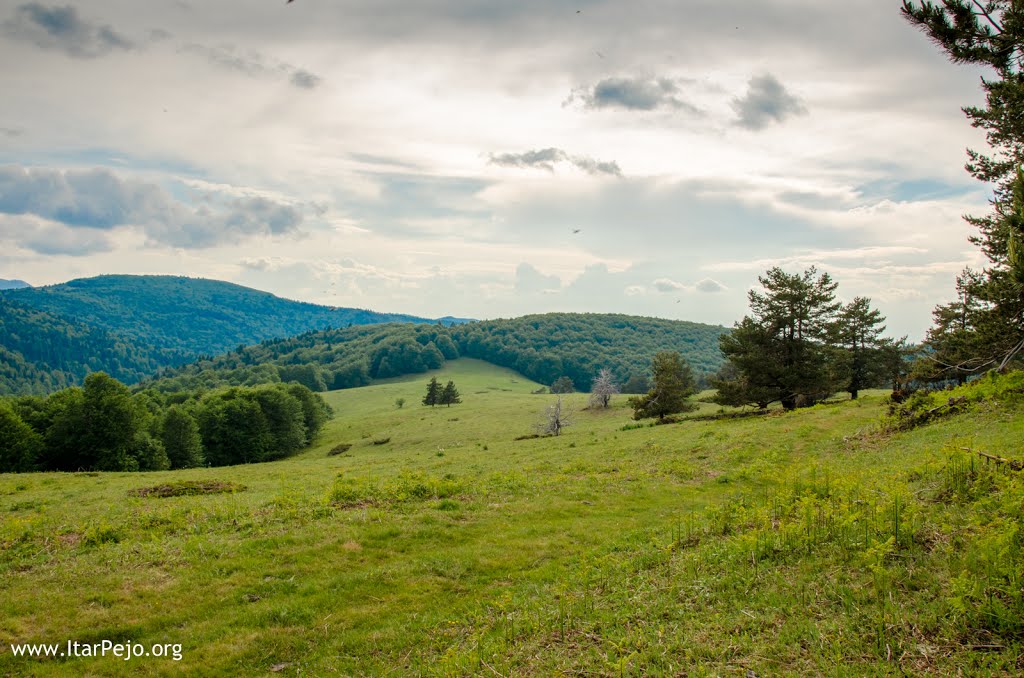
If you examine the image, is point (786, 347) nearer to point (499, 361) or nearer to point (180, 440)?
point (180, 440)

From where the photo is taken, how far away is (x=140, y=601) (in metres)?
10.1

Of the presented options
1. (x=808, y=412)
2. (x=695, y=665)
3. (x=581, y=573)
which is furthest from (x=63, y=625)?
(x=808, y=412)

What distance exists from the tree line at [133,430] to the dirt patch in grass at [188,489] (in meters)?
38.6

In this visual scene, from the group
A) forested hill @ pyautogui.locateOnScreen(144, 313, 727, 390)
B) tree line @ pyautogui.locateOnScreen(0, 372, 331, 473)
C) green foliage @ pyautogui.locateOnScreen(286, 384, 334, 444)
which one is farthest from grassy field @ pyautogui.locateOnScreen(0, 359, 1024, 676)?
forested hill @ pyautogui.locateOnScreen(144, 313, 727, 390)

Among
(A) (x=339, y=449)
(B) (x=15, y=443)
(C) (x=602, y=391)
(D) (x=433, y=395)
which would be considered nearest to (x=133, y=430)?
(B) (x=15, y=443)

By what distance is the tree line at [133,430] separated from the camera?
50750 mm

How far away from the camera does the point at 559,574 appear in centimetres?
1098

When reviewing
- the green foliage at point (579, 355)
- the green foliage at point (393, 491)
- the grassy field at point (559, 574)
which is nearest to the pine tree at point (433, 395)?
the green foliage at point (579, 355)

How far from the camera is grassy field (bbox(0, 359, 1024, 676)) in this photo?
251 inches

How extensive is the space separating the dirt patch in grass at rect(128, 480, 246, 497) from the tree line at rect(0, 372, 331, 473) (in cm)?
3855

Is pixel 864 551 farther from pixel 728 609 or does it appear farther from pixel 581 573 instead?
pixel 581 573

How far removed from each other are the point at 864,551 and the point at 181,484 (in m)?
26.2

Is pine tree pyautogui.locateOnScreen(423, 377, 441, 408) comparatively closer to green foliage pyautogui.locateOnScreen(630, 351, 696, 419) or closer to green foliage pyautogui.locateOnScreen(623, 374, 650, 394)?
green foliage pyautogui.locateOnScreen(630, 351, 696, 419)

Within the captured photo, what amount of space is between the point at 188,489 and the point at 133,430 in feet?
134
